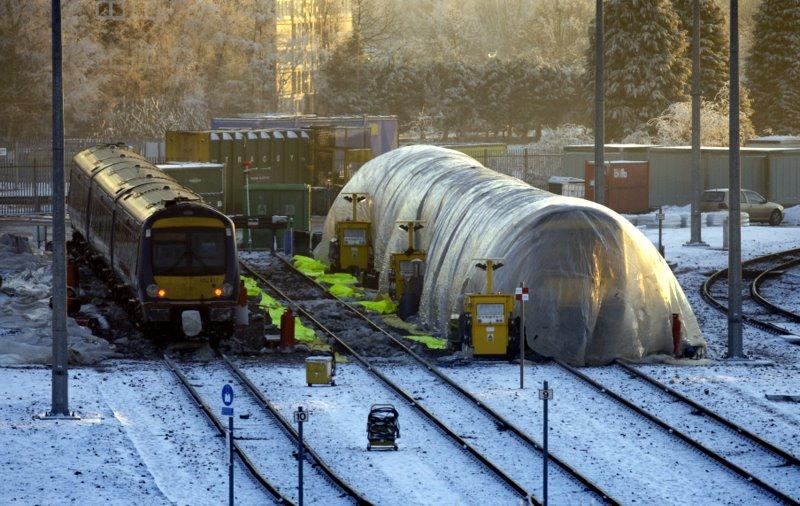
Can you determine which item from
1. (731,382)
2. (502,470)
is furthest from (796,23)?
(502,470)

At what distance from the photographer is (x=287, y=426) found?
2464 centimetres

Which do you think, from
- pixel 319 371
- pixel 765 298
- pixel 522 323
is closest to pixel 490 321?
pixel 522 323

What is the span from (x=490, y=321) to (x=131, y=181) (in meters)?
11.1

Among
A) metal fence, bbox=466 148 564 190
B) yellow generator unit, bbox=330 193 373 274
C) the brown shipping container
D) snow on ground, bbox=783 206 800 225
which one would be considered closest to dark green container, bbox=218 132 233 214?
the brown shipping container

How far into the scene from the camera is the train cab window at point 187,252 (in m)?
31.7

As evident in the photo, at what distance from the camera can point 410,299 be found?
1455 inches

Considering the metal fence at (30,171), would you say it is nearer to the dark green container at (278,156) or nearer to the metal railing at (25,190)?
the metal railing at (25,190)

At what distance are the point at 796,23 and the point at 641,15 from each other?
35.5 feet

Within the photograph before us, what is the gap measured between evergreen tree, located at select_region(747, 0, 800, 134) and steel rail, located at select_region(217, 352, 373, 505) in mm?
69877

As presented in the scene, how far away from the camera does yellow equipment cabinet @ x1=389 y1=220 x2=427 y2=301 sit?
1519 inches

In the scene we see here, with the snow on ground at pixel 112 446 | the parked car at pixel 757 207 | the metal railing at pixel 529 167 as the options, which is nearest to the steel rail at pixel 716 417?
the snow on ground at pixel 112 446

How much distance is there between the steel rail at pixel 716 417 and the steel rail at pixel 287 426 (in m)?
6.40

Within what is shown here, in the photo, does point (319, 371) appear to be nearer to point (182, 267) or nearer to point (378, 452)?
point (182, 267)

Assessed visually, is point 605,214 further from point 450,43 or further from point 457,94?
point 450,43
